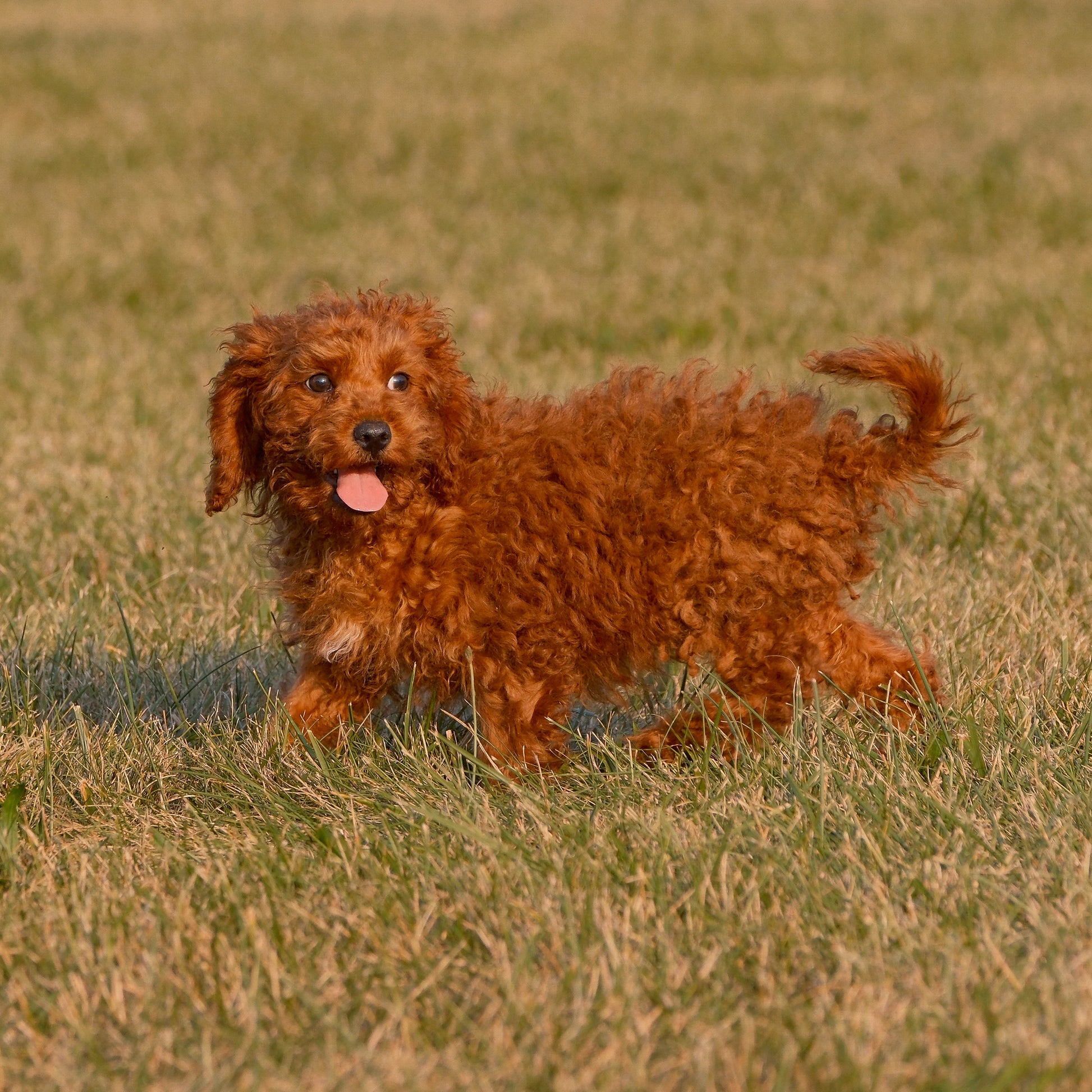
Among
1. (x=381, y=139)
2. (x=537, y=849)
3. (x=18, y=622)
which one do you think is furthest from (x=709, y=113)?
(x=537, y=849)

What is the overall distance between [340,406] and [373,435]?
0.11m

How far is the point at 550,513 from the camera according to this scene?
146 inches

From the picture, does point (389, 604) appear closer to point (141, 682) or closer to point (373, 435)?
point (373, 435)

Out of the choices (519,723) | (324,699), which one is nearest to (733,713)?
(519,723)

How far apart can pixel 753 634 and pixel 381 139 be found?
10826 millimetres

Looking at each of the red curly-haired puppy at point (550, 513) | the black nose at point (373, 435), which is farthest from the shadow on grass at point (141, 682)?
the black nose at point (373, 435)

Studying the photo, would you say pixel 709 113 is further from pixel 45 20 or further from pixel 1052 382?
pixel 45 20

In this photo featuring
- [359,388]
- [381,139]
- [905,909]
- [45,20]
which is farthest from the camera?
[45,20]

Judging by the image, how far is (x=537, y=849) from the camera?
3270mm

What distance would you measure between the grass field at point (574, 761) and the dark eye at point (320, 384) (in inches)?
29.9

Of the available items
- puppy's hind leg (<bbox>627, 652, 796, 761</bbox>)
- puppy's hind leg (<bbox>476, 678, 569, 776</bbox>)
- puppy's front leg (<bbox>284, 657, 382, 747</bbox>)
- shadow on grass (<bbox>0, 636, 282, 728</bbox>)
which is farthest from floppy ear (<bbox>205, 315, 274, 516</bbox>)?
puppy's hind leg (<bbox>627, 652, 796, 761</bbox>)

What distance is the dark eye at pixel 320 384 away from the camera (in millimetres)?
3611

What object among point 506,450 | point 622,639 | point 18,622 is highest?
point 506,450

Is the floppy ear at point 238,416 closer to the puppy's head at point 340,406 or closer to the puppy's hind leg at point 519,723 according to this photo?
the puppy's head at point 340,406
